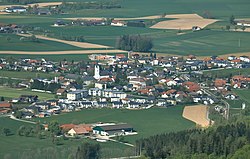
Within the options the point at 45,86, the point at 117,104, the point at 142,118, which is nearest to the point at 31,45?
the point at 45,86

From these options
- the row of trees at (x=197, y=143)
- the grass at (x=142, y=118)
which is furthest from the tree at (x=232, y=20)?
the row of trees at (x=197, y=143)

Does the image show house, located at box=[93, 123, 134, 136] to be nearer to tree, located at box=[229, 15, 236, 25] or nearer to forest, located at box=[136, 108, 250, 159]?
forest, located at box=[136, 108, 250, 159]

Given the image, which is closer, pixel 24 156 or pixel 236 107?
pixel 24 156

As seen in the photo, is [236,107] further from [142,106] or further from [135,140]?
[135,140]

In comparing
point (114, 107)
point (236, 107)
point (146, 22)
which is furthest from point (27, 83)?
point (146, 22)

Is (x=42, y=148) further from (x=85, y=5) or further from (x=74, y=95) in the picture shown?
A: (x=85, y=5)

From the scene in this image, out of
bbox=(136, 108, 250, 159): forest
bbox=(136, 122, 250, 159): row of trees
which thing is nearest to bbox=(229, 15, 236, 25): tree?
bbox=(136, 108, 250, 159): forest

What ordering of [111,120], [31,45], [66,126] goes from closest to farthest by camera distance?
[66,126]
[111,120]
[31,45]
